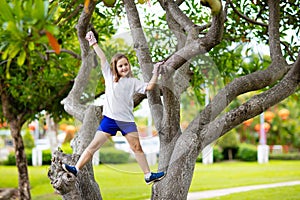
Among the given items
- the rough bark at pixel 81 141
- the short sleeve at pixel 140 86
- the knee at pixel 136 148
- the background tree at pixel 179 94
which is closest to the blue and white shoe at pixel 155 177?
the background tree at pixel 179 94

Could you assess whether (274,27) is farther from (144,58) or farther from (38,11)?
(38,11)

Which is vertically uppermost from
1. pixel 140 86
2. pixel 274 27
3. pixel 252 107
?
pixel 274 27

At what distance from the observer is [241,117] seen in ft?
13.9

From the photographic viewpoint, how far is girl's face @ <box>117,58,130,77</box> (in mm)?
3572

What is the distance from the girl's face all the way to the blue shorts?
311mm

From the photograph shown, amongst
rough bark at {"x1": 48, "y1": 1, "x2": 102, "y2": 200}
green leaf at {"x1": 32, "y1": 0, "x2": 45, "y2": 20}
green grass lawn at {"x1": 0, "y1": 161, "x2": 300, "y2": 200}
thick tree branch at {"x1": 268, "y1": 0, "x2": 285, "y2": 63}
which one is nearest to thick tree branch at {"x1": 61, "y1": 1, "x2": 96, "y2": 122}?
rough bark at {"x1": 48, "y1": 1, "x2": 102, "y2": 200}

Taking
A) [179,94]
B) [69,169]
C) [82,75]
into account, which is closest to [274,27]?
[179,94]

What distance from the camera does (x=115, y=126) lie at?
363 centimetres

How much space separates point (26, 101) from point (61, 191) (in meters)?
4.39

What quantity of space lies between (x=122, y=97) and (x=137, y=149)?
436 mm

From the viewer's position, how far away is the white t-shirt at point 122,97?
3521mm

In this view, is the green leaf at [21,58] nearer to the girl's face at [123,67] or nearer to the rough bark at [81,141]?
the girl's face at [123,67]

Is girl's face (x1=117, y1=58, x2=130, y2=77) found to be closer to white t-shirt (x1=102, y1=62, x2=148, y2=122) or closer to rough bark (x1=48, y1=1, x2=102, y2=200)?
white t-shirt (x1=102, y1=62, x2=148, y2=122)

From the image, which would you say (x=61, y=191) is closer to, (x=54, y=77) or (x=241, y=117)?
(x=241, y=117)
